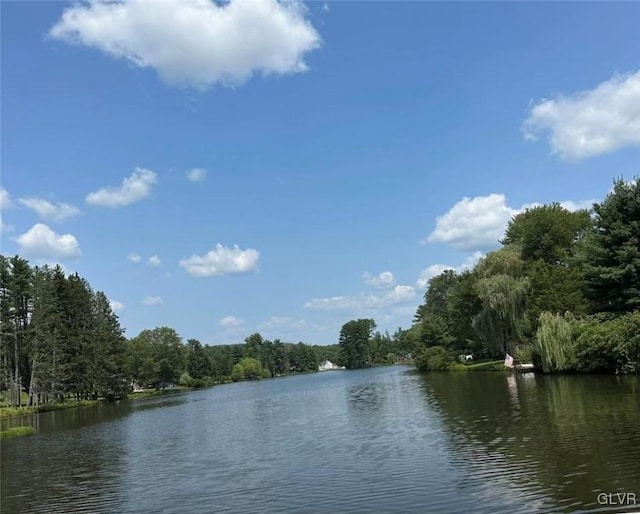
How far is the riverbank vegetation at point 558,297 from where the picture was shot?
123 feet

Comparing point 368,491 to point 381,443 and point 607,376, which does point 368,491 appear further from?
point 607,376

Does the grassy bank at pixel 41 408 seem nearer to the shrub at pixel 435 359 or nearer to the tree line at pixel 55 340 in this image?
the tree line at pixel 55 340

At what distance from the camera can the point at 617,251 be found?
38.2m

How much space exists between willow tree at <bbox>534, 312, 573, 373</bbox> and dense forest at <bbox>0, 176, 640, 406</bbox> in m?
0.07

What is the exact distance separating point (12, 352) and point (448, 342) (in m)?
57.2

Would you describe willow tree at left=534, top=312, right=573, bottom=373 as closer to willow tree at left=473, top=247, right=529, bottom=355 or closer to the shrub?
willow tree at left=473, top=247, right=529, bottom=355

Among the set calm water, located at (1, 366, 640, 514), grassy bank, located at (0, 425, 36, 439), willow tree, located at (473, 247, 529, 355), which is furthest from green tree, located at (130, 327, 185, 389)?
calm water, located at (1, 366, 640, 514)

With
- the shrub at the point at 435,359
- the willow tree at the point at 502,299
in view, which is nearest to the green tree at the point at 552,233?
the willow tree at the point at 502,299

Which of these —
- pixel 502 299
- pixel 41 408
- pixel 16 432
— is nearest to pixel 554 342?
pixel 502 299

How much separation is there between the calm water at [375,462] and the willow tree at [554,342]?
7520 millimetres

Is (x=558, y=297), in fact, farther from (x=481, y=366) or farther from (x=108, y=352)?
(x=108, y=352)

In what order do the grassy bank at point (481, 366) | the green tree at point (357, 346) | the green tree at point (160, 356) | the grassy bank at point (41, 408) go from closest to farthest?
the grassy bank at point (41, 408) → the grassy bank at point (481, 366) → the green tree at point (160, 356) → the green tree at point (357, 346)

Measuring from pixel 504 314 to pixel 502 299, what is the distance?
1.61 metres

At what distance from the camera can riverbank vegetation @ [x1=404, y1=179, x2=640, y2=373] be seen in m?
37.5
